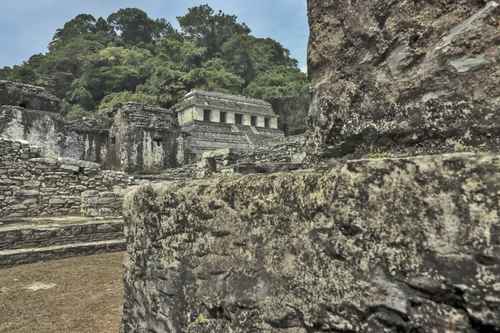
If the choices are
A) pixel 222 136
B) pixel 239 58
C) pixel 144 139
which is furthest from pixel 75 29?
pixel 144 139

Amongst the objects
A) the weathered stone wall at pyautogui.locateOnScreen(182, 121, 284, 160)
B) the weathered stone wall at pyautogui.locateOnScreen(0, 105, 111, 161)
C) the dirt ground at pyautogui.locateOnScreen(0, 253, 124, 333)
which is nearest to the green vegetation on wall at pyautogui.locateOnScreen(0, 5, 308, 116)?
the weathered stone wall at pyautogui.locateOnScreen(182, 121, 284, 160)

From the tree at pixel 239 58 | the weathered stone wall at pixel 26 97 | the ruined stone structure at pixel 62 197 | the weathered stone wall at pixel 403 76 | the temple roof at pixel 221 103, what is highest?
the tree at pixel 239 58

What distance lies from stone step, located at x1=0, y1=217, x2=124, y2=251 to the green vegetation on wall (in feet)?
96.7

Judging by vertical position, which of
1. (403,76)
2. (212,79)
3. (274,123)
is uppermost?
(212,79)

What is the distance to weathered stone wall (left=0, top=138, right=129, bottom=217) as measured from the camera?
10070 mm

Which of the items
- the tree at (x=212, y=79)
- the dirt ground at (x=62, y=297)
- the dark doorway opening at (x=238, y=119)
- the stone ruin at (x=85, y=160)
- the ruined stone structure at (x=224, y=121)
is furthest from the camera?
the tree at (x=212, y=79)

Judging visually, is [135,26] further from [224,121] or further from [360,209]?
[360,209]

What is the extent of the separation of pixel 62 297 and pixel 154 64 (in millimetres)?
46198

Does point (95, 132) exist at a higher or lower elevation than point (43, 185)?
higher

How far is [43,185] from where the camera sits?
10.5 metres

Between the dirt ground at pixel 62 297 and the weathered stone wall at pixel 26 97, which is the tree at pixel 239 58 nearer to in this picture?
the weathered stone wall at pixel 26 97

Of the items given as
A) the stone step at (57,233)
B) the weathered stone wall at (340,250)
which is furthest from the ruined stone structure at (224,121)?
the weathered stone wall at (340,250)

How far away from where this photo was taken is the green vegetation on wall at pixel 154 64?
135ft

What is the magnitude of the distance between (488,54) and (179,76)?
40974 millimetres
